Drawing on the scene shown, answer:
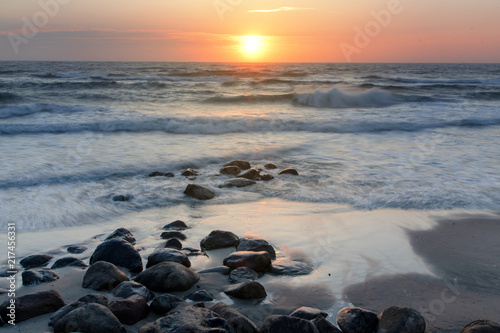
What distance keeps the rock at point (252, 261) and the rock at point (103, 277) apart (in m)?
0.88

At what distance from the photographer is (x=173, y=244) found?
389cm

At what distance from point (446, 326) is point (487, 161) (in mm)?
6194

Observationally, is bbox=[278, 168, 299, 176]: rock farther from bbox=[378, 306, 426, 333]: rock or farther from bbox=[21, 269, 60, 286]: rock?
bbox=[378, 306, 426, 333]: rock

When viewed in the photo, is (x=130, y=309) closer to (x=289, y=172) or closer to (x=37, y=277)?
(x=37, y=277)

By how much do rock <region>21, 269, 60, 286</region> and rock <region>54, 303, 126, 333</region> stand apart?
0.86 meters

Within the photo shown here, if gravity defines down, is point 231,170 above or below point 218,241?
above

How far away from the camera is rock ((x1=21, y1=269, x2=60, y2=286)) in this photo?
3.14m

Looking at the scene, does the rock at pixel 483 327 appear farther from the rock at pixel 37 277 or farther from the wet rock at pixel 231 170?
the wet rock at pixel 231 170

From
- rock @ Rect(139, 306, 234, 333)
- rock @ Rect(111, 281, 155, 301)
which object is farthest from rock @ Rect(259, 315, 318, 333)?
rock @ Rect(111, 281, 155, 301)

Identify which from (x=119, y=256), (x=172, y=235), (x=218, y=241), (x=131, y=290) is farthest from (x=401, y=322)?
(x=172, y=235)

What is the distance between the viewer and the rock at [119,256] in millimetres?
3400

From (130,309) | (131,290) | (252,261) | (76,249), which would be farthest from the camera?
(76,249)

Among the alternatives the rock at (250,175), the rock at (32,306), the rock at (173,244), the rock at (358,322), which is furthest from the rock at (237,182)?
the rock at (358,322)

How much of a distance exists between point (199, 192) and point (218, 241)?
1.82m
